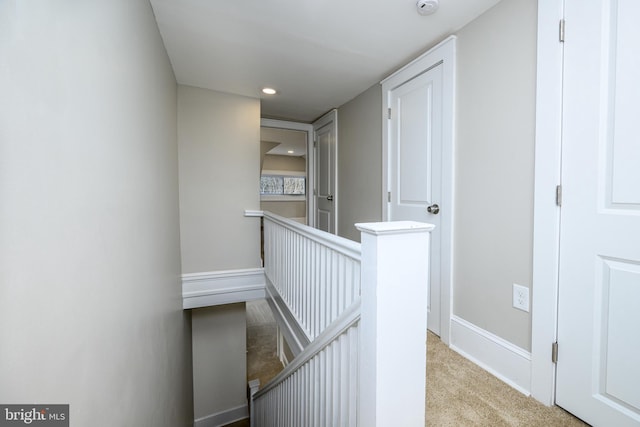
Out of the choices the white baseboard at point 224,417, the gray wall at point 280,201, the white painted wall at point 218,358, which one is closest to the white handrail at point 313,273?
the white painted wall at point 218,358

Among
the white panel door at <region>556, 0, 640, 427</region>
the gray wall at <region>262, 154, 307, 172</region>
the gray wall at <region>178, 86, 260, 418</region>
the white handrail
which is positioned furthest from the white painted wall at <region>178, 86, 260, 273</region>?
the gray wall at <region>262, 154, 307, 172</region>

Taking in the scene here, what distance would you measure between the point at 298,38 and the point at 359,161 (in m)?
1.36

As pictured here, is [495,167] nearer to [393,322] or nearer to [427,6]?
[427,6]

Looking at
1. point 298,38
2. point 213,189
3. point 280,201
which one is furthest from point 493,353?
point 280,201

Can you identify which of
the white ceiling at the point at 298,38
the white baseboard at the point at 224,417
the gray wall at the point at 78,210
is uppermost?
the white ceiling at the point at 298,38

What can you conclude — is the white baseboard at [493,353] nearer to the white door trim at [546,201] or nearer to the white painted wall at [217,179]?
the white door trim at [546,201]

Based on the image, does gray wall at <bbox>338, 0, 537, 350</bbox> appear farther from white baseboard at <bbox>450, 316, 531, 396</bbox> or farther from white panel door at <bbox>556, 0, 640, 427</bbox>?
white panel door at <bbox>556, 0, 640, 427</bbox>

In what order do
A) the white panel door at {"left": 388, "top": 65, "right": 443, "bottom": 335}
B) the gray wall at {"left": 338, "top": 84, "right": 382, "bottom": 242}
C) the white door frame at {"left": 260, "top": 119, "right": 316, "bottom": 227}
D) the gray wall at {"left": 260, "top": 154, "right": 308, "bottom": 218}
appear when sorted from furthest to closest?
the gray wall at {"left": 260, "top": 154, "right": 308, "bottom": 218} → the white door frame at {"left": 260, "top": 119, "right": 316, "bottom": 227} → the gray wall at {"left": 338, "top": 84, "right": 382, "bottom": 242} → the white panel door at {"left": 388, "top": 65, "right": 443, "bottom": 335}

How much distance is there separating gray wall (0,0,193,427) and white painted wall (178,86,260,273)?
129 cm

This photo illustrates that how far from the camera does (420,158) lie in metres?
2.09

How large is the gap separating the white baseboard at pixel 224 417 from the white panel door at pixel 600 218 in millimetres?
3659

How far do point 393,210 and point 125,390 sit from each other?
6.75ft

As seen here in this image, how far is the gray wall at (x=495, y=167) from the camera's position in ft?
4.67

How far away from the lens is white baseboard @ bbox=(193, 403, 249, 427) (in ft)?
11.5
